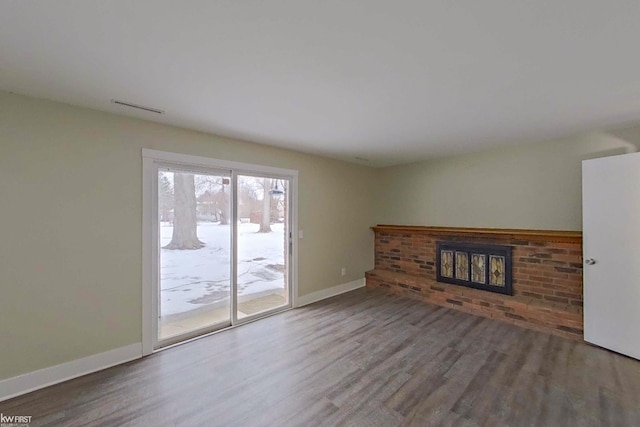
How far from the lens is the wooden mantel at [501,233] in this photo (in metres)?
3.33

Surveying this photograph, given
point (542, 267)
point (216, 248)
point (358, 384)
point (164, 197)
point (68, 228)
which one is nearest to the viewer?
point (358, 384)

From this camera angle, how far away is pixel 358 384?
7.37 feet

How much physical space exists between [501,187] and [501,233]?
0.70 metres

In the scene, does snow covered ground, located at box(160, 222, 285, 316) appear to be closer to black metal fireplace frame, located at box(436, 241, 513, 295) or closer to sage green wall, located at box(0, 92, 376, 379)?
sage green wall, located at box(0, 92, 376, 379)

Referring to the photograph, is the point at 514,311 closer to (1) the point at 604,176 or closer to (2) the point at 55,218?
(1) the point at 604,176

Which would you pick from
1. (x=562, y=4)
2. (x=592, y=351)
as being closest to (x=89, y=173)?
(x=562, y=4)

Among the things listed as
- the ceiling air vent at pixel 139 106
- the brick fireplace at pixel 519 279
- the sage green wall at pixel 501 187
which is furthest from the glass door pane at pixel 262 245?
the sage green wall at pixel 501 187

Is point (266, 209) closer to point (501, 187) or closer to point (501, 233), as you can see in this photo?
point (501, 233)

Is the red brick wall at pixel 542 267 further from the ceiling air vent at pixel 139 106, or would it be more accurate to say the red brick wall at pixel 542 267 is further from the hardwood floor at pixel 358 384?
the ceiling air vent at pixel 139 106

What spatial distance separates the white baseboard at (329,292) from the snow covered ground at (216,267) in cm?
44

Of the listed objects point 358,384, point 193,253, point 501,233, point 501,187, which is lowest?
point 358,384

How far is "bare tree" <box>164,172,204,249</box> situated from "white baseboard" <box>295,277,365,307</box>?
1844 mm

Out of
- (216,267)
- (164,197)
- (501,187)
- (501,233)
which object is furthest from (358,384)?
(501,187)

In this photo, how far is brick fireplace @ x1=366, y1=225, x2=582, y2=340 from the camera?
3268 millimetres
